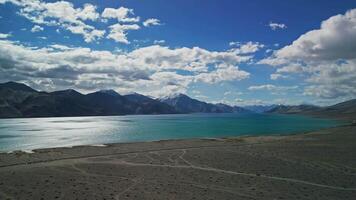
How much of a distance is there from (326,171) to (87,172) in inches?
1011

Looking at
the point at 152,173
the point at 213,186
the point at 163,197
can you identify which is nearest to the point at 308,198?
the point at 213,186

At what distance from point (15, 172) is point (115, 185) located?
1355 cm

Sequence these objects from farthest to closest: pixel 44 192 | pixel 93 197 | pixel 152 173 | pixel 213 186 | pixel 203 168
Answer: pixel 203 168, pixel 152 173, pixel 213 186, pixel 44 192, pixel 93 197

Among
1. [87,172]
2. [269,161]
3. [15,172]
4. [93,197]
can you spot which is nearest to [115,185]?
[93,197]

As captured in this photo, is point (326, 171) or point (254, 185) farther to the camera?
point (326, 171)

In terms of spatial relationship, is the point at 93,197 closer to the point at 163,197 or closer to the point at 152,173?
the point at 163,197

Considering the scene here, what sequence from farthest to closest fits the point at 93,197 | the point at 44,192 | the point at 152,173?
the point at 152,173, the point at 44,192, the point at 93,197

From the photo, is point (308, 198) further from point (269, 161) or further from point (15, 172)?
point (15, 172)

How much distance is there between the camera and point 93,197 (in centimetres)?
1986

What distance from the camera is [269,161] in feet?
117

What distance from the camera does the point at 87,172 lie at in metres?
29.3

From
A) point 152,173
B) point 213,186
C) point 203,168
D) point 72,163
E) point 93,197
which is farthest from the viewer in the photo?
point 72,163

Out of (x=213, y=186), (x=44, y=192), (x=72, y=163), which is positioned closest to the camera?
(x=44, y=192)

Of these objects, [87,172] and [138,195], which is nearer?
[138,195]
